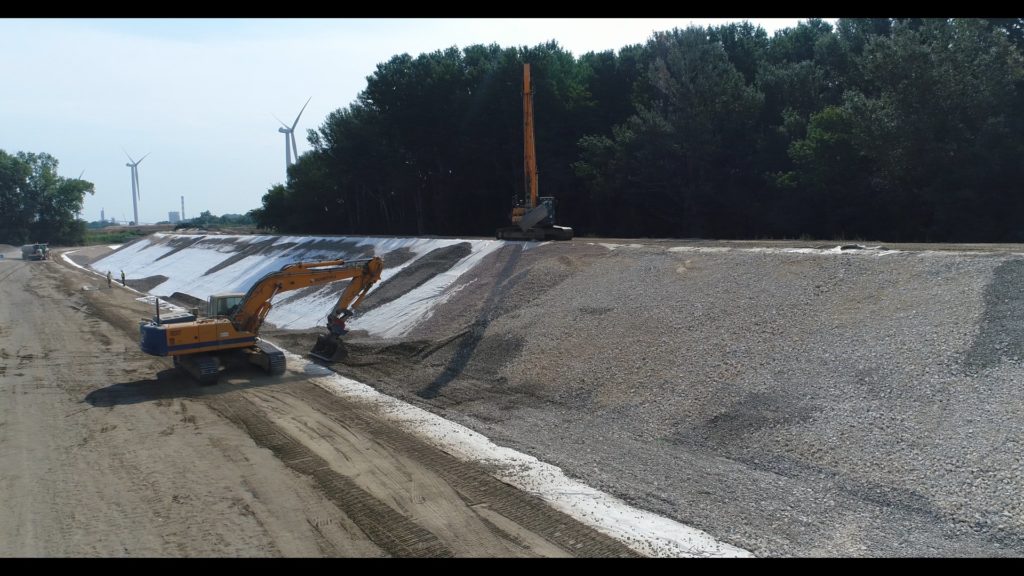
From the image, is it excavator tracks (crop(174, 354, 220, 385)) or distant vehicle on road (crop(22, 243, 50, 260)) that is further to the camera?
distant vehicle on road (crop(22, 243, 50, 260))

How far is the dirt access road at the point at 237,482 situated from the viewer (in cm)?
835

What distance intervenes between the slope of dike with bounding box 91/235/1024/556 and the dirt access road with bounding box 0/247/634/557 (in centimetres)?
183

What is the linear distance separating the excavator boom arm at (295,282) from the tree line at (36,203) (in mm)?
112166

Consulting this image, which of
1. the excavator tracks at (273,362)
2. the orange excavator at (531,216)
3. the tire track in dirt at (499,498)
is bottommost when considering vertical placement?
the tire track in dirt at (499,498)

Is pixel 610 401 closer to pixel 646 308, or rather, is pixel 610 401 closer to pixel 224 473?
pixel 646 308

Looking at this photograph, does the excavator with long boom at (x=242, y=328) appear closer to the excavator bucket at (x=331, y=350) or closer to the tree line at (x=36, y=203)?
the excavator bucket at (x=331, y=350)

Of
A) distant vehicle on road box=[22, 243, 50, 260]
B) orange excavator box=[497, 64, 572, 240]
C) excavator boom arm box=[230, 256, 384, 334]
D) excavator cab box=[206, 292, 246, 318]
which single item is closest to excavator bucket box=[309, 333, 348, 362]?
A: excavator boom arm box=[230, 256, 384, 334]

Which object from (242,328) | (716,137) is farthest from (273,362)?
(716,137)

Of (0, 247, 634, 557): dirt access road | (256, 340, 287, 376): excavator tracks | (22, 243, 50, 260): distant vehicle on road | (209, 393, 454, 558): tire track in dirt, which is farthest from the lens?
(22, 243, 50, 260): distant vehicle on road

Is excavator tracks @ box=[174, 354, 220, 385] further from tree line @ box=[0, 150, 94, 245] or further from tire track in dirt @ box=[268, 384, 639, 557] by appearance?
tree line @ box=[0, 150, 94, 245]

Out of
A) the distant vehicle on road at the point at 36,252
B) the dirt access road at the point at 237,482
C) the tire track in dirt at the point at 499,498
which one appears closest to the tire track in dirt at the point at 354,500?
the dirt access road at the point at 237,482

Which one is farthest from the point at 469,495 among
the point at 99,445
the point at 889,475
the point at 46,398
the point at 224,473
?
the point at 46,398

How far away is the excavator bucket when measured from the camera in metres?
19.5

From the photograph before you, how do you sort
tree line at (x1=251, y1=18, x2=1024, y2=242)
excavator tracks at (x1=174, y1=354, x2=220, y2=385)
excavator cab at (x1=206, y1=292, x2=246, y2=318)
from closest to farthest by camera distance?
excavator tracks at (x1=174, y1=354, x2=220, y2=385) < excavator cab at (x1=206, y1=292, x2=246, y2=318) < tree line at (x1=251, y1=18, x2=1024, y2=242)
